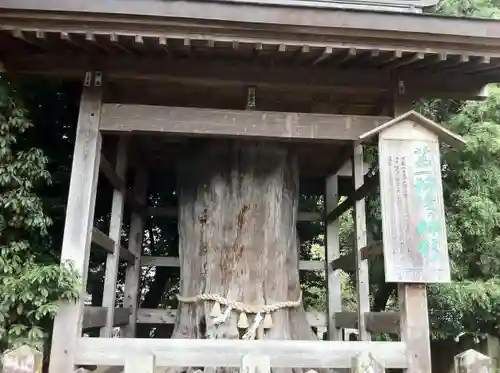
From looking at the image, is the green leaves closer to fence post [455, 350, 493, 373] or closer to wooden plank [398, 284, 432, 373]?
wooden plank [398, 284, 432, 373]

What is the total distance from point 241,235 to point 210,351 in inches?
62.9

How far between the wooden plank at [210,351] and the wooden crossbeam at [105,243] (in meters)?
0.94

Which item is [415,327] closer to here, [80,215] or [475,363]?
[475,363]

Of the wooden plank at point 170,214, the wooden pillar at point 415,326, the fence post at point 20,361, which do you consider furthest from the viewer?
the wooden plank at point 170,214

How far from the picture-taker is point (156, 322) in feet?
20.5

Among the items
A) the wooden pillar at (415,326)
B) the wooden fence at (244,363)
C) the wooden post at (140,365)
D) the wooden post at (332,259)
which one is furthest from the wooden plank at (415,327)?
the wooden post at (332,259)

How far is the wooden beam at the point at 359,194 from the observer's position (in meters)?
5.01

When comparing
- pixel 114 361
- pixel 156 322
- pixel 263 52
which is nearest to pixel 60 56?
pixel 263 52

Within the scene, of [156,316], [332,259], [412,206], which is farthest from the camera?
[332,259]

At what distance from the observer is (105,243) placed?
15.7ft

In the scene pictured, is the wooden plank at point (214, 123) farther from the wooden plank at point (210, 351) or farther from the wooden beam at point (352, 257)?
the wooden plank at point (210, 351)

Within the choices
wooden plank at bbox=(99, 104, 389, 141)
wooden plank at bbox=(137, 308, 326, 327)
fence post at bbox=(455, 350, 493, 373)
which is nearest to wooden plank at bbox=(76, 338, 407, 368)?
fence post at bbox=(455, 350, 493, 373)

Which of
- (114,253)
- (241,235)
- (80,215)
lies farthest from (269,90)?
(114,253)

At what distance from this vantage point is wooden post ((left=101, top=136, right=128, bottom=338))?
5052 mm
